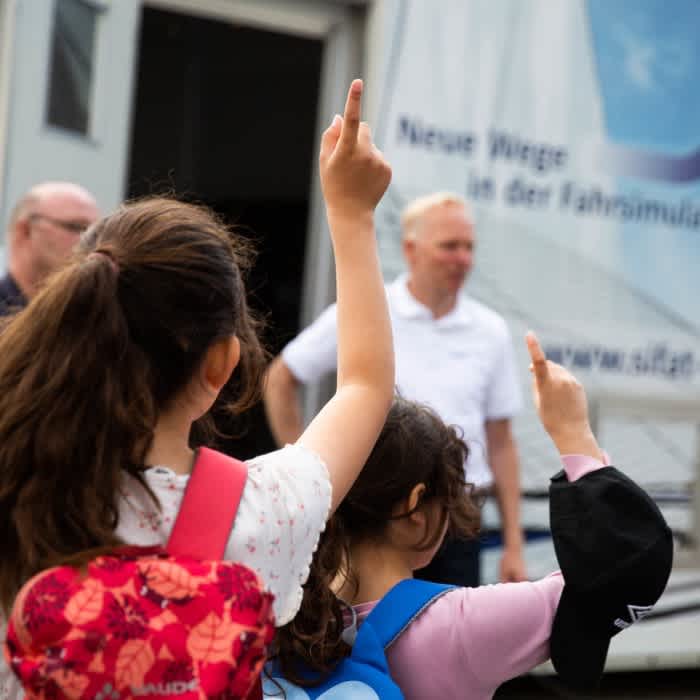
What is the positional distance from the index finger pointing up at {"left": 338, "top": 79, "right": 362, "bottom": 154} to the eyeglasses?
2.19 m

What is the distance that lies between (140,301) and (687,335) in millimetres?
3851

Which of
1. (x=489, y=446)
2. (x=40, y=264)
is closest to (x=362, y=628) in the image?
(x=40, y=264)

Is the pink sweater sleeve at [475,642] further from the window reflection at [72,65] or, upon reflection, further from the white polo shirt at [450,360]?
the window reflection at [72,65]

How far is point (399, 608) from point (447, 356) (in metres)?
2.18

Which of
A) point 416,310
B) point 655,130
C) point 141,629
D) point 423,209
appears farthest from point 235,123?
point 141,629

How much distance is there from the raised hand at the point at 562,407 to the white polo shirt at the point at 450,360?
81.7 inches

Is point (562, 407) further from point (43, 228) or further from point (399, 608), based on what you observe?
point (43, 228)

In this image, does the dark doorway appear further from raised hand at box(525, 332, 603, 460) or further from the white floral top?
the white floral top

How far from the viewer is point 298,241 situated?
23.7 feet

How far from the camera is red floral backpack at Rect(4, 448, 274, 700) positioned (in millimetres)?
1195

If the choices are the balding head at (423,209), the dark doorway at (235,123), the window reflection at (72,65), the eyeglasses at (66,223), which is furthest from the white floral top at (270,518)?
the dark doorway at (235,123)

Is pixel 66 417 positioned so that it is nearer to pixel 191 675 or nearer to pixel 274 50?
pixel 191 675

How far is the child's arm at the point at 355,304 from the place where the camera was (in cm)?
147

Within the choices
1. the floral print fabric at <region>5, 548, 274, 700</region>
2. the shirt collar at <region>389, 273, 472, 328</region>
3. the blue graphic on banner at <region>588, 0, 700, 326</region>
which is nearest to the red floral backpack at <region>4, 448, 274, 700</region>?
the floral print fabric at <region>5, 548, 274, 700</region>
